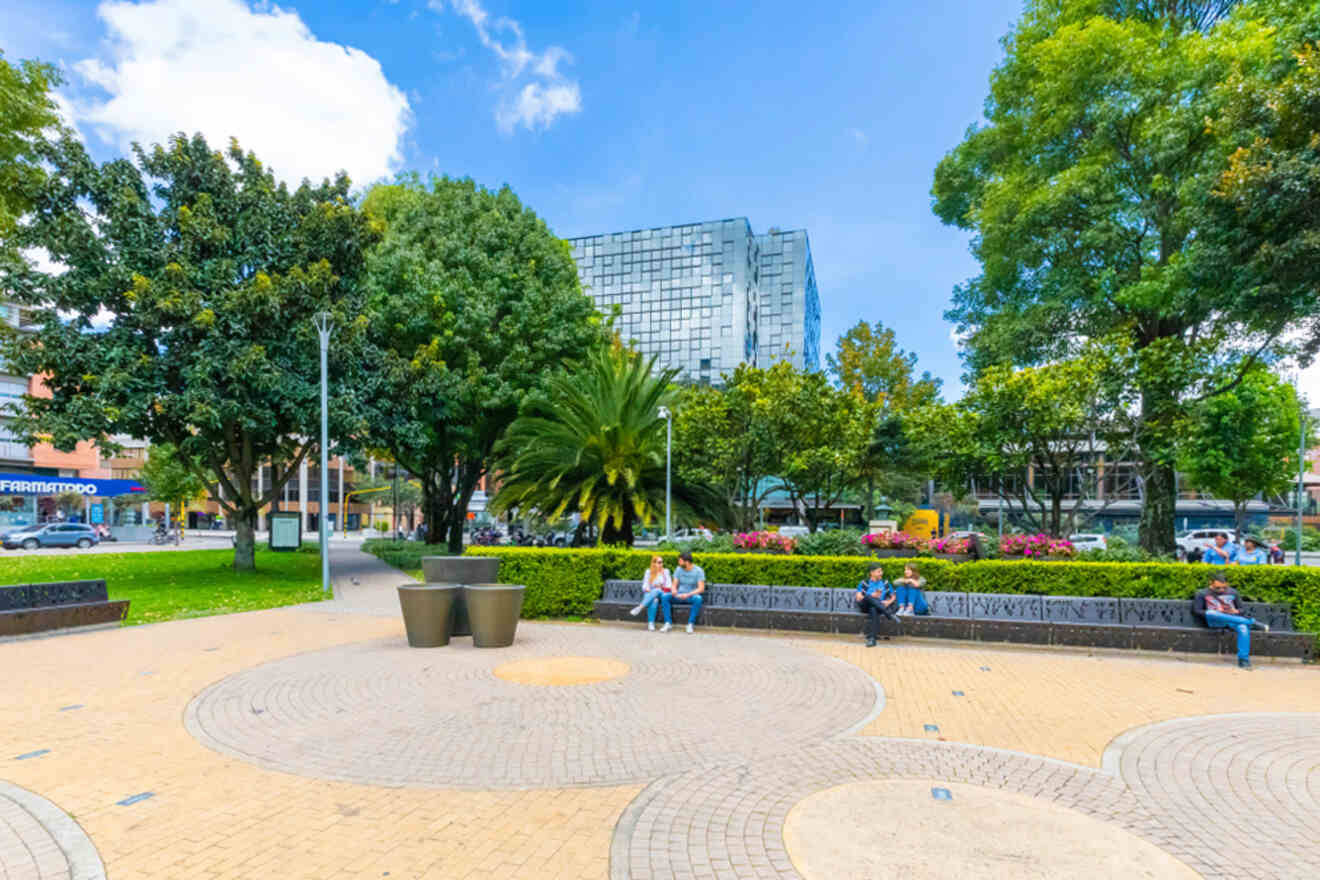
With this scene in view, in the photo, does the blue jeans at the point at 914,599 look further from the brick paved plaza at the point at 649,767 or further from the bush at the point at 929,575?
the brick paved plaza at the point at 649,767

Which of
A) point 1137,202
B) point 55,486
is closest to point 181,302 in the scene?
point 1137,202

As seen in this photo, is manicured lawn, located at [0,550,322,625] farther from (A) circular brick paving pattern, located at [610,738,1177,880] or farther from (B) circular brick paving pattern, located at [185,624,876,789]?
(A) circular brick paving pattern, located at [610,738,1177,880]

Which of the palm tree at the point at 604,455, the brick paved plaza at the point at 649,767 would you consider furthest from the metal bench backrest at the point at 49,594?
the palm tree at the point at 604,455

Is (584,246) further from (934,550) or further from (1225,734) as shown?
(1225,734)

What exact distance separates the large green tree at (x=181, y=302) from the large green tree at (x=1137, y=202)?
19.6 metres

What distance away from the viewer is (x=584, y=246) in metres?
92.9

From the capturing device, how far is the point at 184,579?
18.4 m

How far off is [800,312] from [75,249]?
268 ft

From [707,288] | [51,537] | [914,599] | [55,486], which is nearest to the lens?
[914,599]

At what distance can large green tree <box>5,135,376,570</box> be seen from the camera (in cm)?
1644

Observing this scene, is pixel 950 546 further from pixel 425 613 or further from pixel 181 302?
pixel 181 302

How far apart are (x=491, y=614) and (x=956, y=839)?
696 centimetres

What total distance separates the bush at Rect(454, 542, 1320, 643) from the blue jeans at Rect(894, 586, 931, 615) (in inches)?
22.9

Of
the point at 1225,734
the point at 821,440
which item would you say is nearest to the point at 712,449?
the point at 821,440
